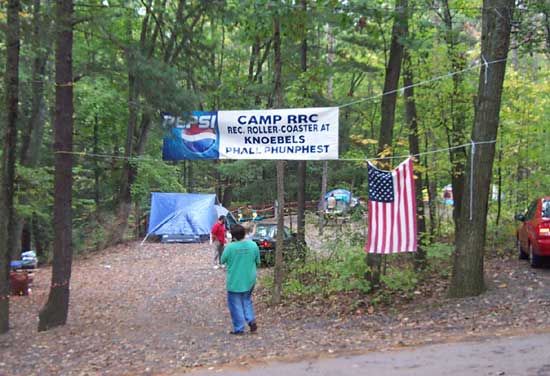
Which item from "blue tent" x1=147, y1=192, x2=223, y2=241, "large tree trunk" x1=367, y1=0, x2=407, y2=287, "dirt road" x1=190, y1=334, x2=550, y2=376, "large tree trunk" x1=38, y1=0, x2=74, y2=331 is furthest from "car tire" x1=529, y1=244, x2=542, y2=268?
"blue tent" x1=147, y1=192, x2=223, y2=241

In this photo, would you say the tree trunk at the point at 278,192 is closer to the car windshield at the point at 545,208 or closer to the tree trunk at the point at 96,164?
the car windshield at the point at 545,208

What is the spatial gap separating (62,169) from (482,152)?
7.39 metres

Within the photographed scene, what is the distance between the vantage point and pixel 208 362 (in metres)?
7.12

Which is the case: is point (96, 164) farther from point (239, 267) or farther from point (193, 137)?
point (239, 267)

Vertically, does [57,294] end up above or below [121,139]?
below

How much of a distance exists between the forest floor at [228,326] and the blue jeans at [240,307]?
0.22 metres

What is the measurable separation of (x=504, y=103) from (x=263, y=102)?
35.6 ft

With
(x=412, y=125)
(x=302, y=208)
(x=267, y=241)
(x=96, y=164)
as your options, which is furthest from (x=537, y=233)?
(x=96, y=164)

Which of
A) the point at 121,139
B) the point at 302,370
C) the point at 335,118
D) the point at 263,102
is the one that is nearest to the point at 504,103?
the point at 335,118

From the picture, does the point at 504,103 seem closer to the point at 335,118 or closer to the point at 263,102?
the point at 335,118

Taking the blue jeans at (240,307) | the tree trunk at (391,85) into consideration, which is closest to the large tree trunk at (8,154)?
the blue jeans at (240,307)

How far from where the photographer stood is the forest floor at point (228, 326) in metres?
7.43

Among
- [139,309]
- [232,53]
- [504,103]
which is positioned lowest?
[139,309]

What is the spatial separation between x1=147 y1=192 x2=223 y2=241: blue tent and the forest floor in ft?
35.6
